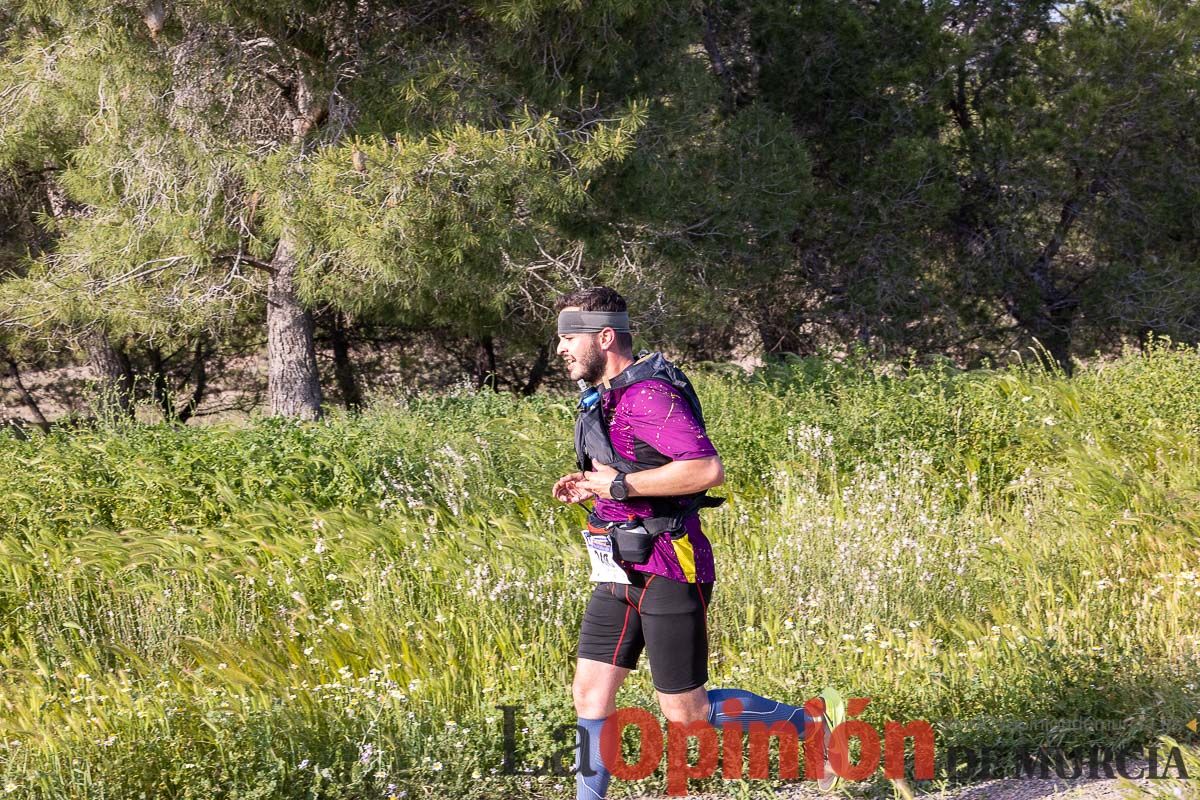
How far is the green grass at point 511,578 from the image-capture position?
4.33 meters

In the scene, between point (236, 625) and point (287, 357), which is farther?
point (287, 357)

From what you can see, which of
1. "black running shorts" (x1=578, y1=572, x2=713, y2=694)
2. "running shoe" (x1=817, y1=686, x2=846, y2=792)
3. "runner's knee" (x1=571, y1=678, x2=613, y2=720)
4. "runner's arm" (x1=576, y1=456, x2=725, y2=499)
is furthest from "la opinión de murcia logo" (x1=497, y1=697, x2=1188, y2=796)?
"runner's arm" (x1=576, y1=456, x2=725, y2=499)

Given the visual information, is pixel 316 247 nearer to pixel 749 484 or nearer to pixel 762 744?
pixel 749 484

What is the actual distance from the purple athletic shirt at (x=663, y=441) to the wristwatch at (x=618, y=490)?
0.37ft

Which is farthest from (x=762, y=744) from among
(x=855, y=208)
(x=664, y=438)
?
(x=855, y=208)

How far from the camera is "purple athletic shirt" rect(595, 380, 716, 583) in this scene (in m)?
3.60

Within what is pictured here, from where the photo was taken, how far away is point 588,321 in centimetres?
375

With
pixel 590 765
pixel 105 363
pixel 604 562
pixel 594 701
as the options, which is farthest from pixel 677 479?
pixel 105 363

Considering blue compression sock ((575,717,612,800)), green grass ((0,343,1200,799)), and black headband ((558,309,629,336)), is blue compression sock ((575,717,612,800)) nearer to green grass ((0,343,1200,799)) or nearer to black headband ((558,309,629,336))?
green grass ((0,343,1200,799))

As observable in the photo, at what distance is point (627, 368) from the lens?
12.4 ft

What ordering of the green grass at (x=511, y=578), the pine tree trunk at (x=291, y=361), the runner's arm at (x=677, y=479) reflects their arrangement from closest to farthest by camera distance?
1. the runner's arm at (x=677, y=479)
2. the green grass at (x=511, y=578)
3. the pine tree trunk at (x=291, y=361)

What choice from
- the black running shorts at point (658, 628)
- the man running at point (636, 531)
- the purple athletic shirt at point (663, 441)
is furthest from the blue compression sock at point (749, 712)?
the purple athletic shirt at point (663, 441)

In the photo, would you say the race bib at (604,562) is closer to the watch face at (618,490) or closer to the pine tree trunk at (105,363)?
the watch face at (618,490)

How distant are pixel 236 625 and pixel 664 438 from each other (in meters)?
3.12
